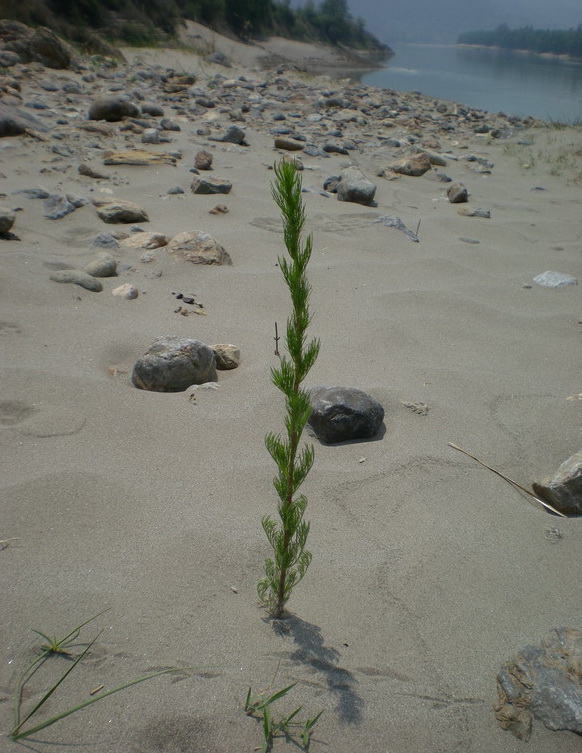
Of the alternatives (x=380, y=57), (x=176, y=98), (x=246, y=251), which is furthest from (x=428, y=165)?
(x=380, y=57)

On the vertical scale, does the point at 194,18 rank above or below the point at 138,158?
above

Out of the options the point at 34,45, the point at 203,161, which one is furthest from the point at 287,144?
the point at 34,45

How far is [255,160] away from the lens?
6176 millimetres

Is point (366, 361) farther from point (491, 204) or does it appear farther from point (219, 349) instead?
point (491, 204)

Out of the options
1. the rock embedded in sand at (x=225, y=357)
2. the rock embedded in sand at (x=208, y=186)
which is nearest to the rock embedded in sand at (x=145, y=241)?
the rock embedded in sand at (x=208, y=186)

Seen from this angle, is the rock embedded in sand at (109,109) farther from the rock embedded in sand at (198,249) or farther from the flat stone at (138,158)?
the rock embedded in sand at (198,249)

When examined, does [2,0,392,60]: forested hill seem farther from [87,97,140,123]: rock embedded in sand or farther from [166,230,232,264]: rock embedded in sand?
[166,230,232,264]: rock embedded in sand

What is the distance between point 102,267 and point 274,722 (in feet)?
8.49

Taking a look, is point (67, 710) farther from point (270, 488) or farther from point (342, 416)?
point (342, 416)

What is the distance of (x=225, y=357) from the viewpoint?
2688mm

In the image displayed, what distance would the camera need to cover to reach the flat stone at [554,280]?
3.97 m

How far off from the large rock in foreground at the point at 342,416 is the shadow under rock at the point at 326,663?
0.80 m

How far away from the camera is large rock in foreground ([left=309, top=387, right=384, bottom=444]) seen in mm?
2217

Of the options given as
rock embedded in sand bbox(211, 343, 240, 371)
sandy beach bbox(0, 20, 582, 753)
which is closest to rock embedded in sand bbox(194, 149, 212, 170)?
sandy beach bbox(0, 20, 582, 753)
